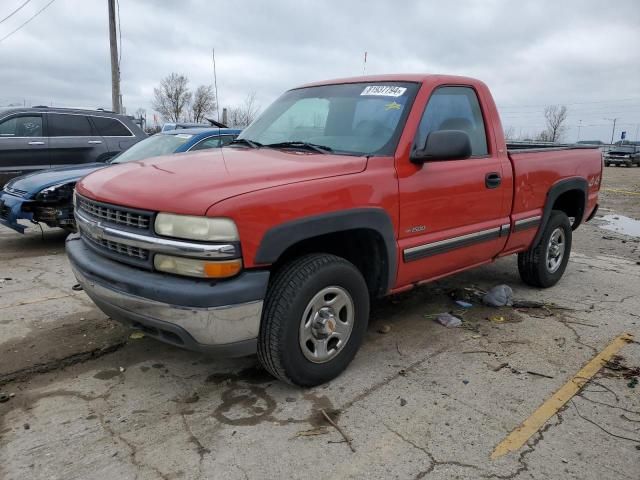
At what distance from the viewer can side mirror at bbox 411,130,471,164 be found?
3326mm

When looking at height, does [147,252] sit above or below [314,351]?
above

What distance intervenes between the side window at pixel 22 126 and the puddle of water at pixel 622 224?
402 inches

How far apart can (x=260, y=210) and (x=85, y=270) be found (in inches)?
47.4

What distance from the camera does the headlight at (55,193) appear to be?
6273 millimetres

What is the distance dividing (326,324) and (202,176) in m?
1.10

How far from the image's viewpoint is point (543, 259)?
5070 millimetres

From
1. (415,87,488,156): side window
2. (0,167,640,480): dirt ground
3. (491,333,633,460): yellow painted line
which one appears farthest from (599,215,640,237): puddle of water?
(415,87,488,156): side window

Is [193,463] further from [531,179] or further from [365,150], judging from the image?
[531,179]

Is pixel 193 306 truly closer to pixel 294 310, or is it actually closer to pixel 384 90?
pixel 294 310

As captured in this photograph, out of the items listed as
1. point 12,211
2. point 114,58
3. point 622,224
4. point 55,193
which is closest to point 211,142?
point 55,193

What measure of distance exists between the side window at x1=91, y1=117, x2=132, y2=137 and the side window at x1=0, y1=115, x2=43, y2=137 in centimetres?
90

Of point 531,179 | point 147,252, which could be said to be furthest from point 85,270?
point 531,179

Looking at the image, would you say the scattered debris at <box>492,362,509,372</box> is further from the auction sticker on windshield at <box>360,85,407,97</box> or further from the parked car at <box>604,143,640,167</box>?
the parked car at <box>604,143,640,167</box>

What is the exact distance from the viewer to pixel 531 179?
4516 mm
